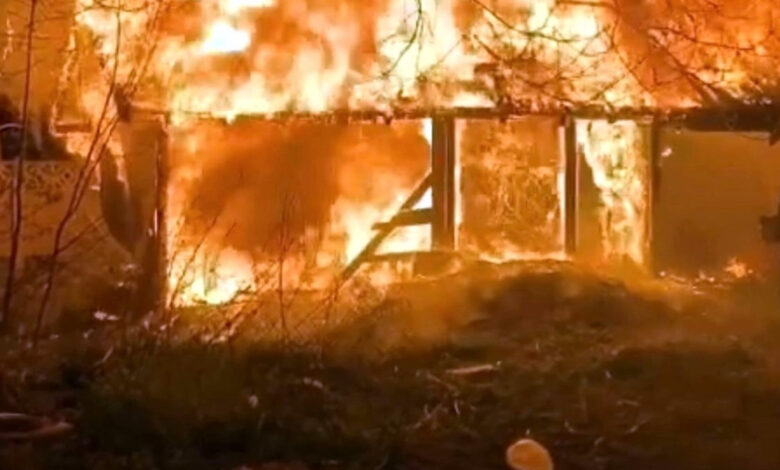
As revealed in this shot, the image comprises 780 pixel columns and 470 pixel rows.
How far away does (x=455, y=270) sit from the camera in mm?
12445

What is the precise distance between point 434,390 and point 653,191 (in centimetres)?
620

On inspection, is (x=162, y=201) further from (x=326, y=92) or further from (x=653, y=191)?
(x=653, y=191)

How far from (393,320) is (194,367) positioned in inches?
111

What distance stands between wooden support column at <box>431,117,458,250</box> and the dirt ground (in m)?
1.67

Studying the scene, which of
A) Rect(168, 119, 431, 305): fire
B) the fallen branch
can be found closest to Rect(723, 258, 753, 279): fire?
Rect(168, 119, 431, 305): fire

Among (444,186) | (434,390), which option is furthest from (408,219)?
(434,390)

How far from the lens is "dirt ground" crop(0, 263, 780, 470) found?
731 centimetres

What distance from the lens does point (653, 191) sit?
554 inches

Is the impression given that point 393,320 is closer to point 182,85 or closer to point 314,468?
point 182,85

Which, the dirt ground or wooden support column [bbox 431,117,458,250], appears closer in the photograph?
the dirt ground

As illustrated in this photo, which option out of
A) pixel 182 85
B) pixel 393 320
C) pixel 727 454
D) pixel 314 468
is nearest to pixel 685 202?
pixel 393 320

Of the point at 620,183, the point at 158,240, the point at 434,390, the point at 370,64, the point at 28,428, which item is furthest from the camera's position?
the point at 620,183

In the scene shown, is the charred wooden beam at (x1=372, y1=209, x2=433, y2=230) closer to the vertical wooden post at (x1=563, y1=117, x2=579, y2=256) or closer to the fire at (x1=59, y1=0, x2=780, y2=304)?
the fire at (x1=59, y1=0, x2=780, y2=304)

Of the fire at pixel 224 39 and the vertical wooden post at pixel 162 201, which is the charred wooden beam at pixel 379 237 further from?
the fire at pixel 224 39
